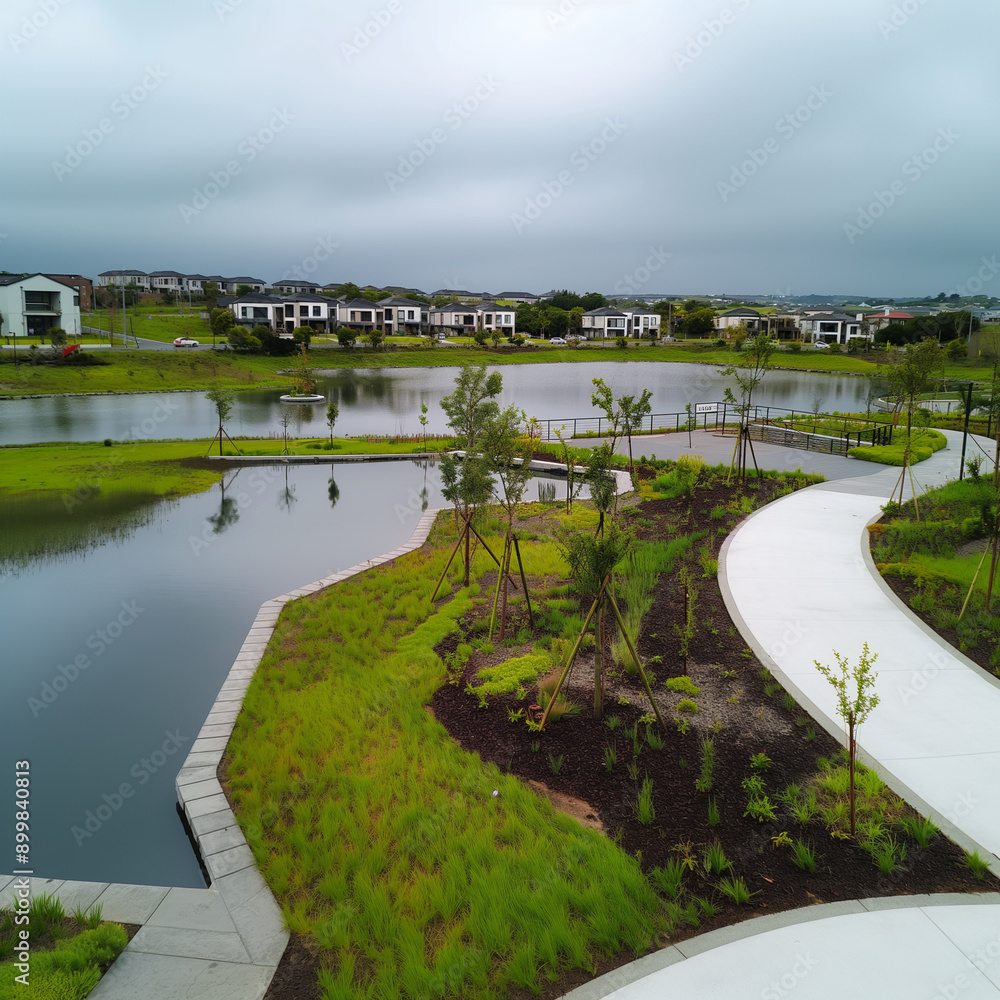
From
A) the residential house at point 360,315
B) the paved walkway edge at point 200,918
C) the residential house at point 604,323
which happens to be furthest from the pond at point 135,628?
the residential house at point 604,323

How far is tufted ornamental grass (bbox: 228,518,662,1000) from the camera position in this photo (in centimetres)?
353

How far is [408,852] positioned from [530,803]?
0.85m

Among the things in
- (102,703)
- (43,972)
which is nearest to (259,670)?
(102,703)

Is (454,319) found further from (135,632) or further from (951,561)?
(135,632)

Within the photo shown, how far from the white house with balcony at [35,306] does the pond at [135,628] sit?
55.1 metres

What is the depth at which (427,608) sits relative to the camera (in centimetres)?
841

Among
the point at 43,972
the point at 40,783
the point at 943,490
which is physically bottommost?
the point at 40,783

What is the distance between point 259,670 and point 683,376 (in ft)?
172

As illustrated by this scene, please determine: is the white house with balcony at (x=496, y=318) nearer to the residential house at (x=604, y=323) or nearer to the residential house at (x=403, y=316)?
the residential house at (x=403, y=316)

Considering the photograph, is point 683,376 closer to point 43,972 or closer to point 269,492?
point 269,492

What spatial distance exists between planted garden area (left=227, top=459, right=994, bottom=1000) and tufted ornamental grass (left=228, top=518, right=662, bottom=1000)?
0.04 ft

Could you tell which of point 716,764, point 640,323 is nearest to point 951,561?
point 716,764

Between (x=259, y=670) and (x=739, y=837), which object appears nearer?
(x=739, y=837)

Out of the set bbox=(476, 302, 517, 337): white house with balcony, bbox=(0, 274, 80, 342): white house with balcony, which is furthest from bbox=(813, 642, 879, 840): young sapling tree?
bbox=(476, 302, 517, 337): white house with balcony
